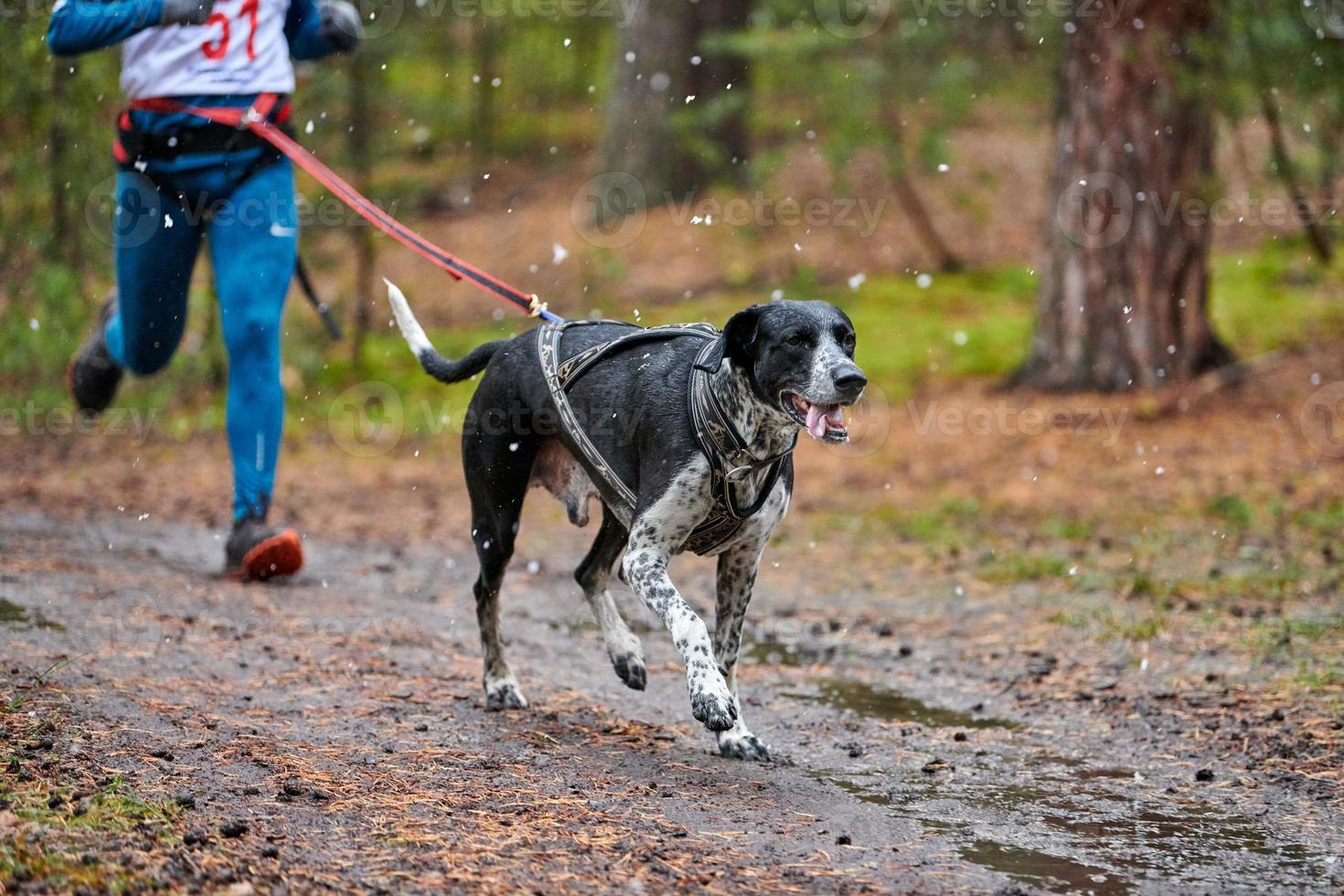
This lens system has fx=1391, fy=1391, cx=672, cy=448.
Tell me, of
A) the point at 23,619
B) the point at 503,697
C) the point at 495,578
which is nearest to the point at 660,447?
the point at 495,578

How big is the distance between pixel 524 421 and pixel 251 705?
125 centimetres

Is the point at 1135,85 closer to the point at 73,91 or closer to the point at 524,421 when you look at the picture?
the point at 524,421

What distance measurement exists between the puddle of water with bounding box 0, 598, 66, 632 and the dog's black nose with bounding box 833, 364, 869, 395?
3082 millimetres

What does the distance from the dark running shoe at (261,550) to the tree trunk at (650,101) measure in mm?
11251

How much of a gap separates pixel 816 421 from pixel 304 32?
3.44 meters

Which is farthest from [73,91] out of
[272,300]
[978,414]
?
[978,414]

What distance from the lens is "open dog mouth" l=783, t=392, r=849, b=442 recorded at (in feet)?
12.6

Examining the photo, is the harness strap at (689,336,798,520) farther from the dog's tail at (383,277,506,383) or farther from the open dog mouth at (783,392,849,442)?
the dog's tail at (383,277,506,383)

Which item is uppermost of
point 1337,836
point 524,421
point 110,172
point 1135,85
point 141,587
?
point 1135,85

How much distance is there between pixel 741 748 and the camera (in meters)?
4.20

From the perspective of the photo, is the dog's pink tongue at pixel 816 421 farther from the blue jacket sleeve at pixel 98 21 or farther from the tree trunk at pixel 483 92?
the tree trunk at pixel 483 92

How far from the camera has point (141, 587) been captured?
19.6 feet

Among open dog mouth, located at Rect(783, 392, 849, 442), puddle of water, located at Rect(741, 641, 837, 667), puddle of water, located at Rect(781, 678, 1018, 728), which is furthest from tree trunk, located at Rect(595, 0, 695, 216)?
open dog mouth, located at Rect(783, 392, 849, 442)

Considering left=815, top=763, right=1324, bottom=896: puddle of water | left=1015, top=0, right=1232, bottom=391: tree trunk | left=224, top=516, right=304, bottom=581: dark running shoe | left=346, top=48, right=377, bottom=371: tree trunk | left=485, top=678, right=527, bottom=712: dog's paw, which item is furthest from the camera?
left=346, top=48, right=377, bottom=371: tree trunk
